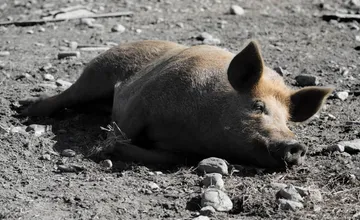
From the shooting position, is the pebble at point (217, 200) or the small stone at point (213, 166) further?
the small stone at point (213, 166)

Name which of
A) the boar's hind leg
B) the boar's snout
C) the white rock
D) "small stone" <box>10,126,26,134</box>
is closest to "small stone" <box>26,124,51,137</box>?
"small stone" <box>10,126,26,134</box>

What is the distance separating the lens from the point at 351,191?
5473 millimetres

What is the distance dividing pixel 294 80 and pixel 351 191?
378 cm

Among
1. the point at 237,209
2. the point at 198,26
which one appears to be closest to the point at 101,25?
the point at 198,26

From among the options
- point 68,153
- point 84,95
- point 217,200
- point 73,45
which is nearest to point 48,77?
point 84,95

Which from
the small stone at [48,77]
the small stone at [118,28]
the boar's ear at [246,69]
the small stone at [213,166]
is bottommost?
the small stone at [118,28]

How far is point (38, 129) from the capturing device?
7.20 metres

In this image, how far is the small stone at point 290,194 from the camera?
524cm

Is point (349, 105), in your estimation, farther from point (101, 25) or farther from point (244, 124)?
point (101, 25)

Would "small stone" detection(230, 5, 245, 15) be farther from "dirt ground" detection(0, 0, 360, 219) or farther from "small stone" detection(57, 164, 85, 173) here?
"small stone" detection(57, 164, 85, 173)

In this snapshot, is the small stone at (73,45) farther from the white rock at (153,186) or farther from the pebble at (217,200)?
the pebble at (217,200)

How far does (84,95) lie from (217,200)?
2.99 meters

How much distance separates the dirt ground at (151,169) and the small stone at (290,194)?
89 mm

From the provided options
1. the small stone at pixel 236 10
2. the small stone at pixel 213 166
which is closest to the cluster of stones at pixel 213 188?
the small stone at pixel 213 166
